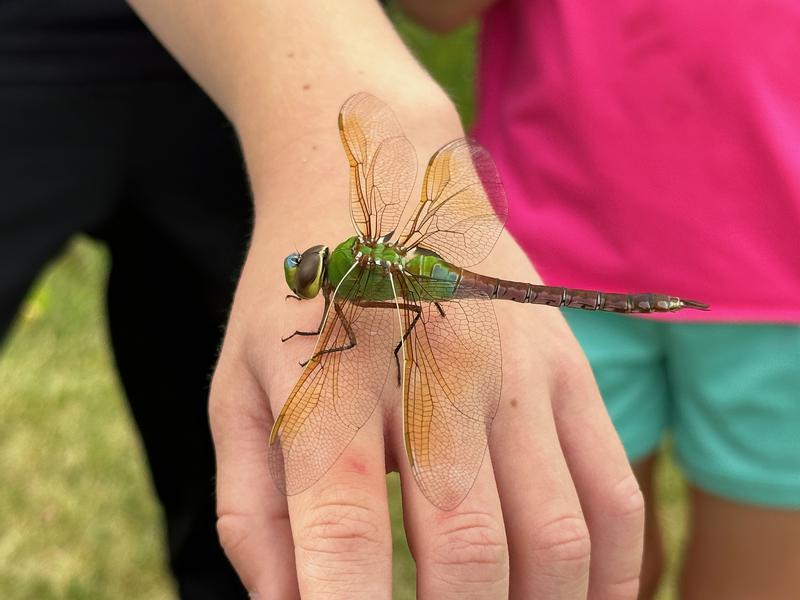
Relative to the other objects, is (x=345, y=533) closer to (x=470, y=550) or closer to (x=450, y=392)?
(x=470, y=550)

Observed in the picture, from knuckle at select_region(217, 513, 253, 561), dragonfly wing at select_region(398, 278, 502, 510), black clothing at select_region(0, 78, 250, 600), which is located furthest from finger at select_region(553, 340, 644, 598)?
black clothing at select_region(0, 78, 250, 600)

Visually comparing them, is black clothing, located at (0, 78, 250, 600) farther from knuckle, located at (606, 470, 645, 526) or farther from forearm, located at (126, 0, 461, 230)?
knuckle, located at (606, 470, 645, 526)

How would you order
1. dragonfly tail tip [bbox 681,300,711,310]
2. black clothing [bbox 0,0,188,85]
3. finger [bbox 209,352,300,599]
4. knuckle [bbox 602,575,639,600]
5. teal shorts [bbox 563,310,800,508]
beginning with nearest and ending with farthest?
finger [bbox 209,352,300,599] < knuckle [bbox 602,575,639,600] < dragonfly tail tip [bbox 681,300,711,310] < teal shorts [bbox 563,310,800,508] < black clothing [bbox 0,0,188,85]

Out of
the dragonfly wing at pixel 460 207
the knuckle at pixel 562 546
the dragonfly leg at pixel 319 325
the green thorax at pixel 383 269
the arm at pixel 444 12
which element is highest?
the arm at pixel 444 12

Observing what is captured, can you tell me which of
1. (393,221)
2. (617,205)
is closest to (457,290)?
(393,221)

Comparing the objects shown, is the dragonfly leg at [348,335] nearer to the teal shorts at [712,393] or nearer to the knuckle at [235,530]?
the knuckle at [235,530]

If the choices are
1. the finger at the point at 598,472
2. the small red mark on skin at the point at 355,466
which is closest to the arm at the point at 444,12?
the finger at the point at 598,472
